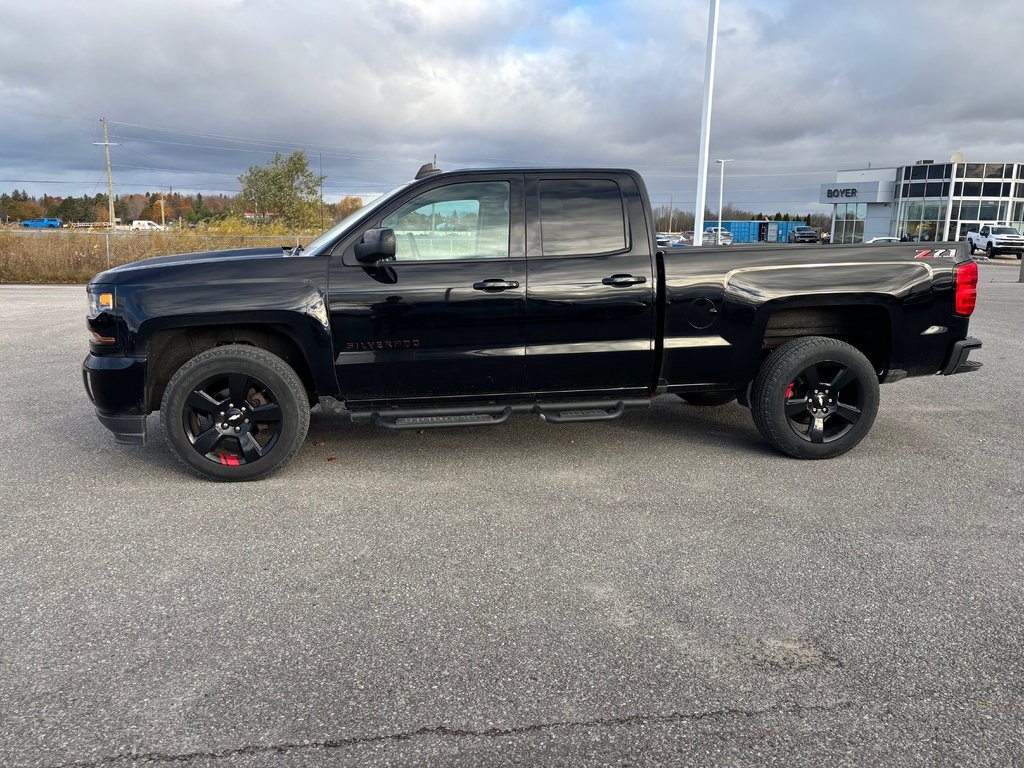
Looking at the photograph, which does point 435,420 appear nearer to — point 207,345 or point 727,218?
point 207,345

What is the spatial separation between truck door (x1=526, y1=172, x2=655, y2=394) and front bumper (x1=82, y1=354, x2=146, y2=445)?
2451 millimetres

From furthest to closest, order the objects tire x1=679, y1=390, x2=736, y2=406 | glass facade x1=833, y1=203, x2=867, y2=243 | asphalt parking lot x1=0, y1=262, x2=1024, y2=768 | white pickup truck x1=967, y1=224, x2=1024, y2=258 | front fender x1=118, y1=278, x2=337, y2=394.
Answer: glass facade x1=833, y1=203, x2=867, y2=243 → white pickup truck x1=967, y1=224, x2=1024, y2=258 → tire x1=679, y1=390, x2=736, y2=406 → front fender x1=118, y1=278, x2=337, y2=394 → asphalt parking lot x1=0, y1=262, x2=1024, y2=768

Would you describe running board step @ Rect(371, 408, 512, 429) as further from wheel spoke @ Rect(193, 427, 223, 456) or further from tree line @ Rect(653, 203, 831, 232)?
tree line @ Rect(653, 203, 831, 232)

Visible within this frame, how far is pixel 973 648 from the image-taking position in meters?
2.96

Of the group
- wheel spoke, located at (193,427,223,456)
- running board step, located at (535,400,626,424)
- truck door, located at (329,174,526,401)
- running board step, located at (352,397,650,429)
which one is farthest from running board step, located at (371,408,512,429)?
wheel spoke, located at (193,427,223,456)

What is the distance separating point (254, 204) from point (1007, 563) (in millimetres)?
44405

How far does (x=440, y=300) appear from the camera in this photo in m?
4.82

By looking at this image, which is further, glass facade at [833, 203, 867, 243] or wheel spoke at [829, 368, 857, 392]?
glass facade at [833, 203, 867, 243]

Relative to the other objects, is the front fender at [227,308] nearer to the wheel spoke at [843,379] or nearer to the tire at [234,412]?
the tire at [234,412]

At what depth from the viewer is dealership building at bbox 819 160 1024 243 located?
222 feet

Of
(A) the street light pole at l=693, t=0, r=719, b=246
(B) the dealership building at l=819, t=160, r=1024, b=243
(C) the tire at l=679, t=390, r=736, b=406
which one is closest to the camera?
(C) the tire at l=679, t=390, r=736, b=406

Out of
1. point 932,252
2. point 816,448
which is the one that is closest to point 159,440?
point 816,448

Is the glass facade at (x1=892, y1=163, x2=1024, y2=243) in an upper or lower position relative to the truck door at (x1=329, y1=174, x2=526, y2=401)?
upper

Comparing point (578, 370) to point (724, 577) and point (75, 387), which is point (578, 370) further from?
point (75, 387)
